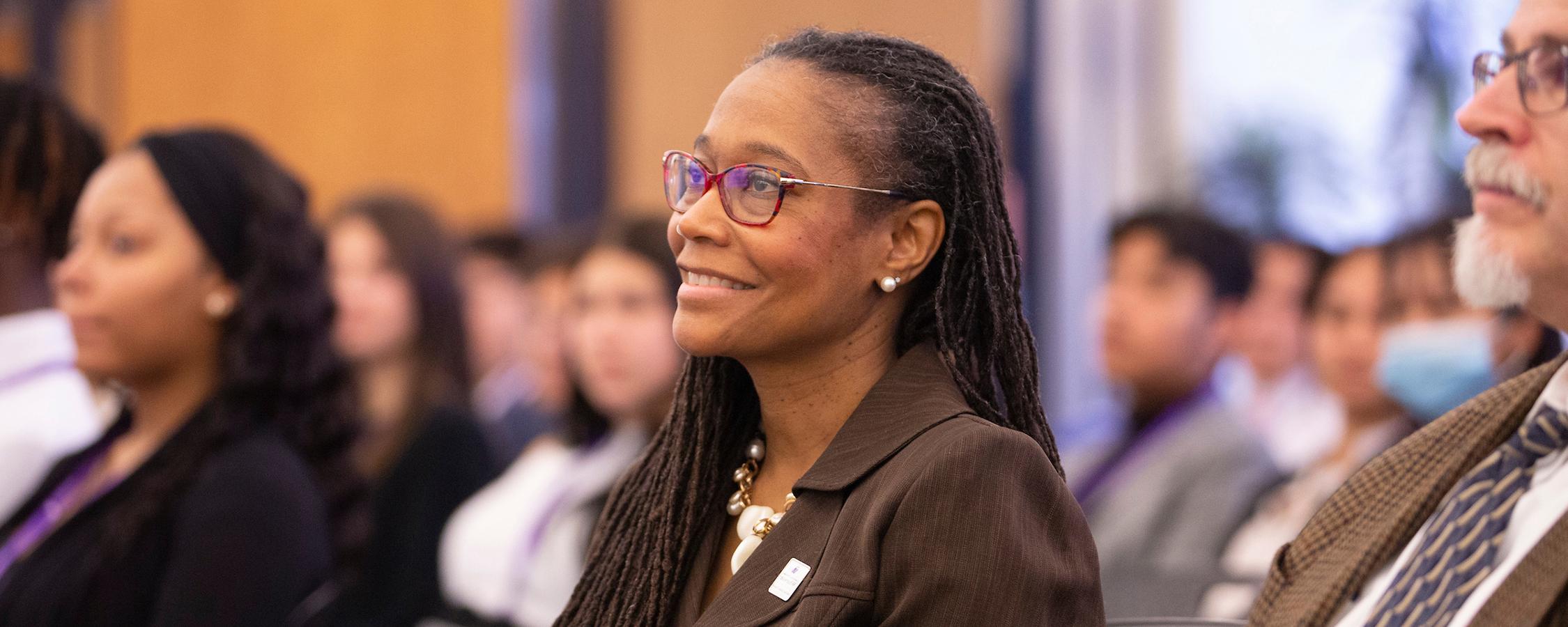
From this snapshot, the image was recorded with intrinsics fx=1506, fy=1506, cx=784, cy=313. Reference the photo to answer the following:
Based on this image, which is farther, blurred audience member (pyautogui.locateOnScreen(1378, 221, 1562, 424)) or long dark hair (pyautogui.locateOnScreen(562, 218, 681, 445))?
long dark hair (pyautogui.locateOnScreen(562, 218, 681, 445))

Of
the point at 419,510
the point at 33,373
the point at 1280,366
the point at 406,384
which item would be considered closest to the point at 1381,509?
the point at 33,373

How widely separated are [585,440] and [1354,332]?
6.54 ft

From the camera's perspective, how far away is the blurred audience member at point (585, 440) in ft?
12.0

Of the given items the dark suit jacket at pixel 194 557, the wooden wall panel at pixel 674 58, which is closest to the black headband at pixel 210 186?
the dark suit jacket at pixel 194 557

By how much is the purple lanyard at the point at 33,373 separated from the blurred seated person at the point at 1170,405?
253 cm

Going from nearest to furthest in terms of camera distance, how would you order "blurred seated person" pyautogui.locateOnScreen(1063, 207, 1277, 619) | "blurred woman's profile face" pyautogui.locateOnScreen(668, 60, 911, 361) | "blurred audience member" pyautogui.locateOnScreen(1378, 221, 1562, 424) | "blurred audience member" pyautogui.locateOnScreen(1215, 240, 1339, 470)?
"blurred woman's profile face" pyautogui.locateOnScreen(668, 60, 911, 361) < "blurred audience member" pyautogui.locateOnScreen(1378, 221, 1562, 424) < "blurred seated person" pyautogui.locateOnScreen(1063, 207, 1277, 619) < "blurred audience member" pyautogui.locateOnScreen(1215, 240, 1339, 470)

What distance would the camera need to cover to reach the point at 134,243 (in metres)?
2.76

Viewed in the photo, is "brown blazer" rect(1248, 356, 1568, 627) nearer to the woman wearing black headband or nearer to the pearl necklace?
the pearl necklace

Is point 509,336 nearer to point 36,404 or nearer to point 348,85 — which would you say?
point 348,85

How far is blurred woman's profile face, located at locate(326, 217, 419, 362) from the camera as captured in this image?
4.32 m

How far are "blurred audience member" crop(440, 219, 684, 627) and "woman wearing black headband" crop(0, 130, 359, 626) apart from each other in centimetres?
78

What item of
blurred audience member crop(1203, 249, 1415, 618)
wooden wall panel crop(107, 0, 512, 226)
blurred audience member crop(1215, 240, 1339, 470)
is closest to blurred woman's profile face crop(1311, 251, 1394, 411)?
blurred audience member crop(1203, 249, 1415, 618)

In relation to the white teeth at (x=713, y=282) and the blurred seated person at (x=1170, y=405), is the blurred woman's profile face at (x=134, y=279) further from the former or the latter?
the blurred seated person at (x=1170, y=405)

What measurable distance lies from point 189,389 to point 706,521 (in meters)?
1.46
